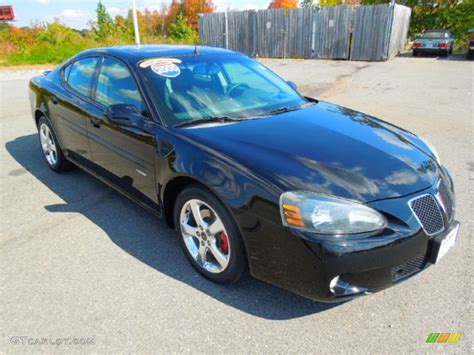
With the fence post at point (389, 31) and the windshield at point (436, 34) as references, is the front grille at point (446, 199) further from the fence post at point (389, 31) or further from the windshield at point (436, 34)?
the windshield at point (436, 34)

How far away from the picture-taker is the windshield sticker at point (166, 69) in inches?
117

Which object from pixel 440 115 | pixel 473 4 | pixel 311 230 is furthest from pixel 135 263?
pixel 473 4

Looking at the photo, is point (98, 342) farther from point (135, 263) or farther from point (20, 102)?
point (20, 102)

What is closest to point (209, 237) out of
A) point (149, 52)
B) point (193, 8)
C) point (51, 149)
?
point (149, 52)

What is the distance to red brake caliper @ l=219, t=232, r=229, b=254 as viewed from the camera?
240cm

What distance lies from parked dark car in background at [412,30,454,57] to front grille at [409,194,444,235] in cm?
2148

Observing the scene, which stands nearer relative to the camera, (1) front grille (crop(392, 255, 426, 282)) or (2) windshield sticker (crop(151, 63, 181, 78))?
(1) front grille (crop(392, 255, 426, 282))

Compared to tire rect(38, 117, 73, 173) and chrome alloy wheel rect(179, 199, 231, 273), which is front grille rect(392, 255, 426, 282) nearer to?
chrome alloy wheel rect(179, 199, 231, 273)

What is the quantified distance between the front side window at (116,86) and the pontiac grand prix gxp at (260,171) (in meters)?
0.02

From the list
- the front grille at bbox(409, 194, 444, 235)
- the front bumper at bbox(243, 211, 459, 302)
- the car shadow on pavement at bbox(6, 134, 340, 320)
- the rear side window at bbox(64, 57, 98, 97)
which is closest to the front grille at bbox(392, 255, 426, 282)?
the front bumper at bbox(243, 211, 459, 302)

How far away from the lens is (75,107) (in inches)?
145

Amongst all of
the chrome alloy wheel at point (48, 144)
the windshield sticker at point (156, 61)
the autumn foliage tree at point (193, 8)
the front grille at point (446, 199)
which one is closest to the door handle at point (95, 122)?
the windshield sticker at point (156, 61)

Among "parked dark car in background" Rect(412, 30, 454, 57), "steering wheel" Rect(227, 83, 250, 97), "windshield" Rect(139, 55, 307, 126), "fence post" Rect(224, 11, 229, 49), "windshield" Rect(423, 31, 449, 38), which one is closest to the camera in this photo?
"windshield" Rect(139, 55, 307, 126)
